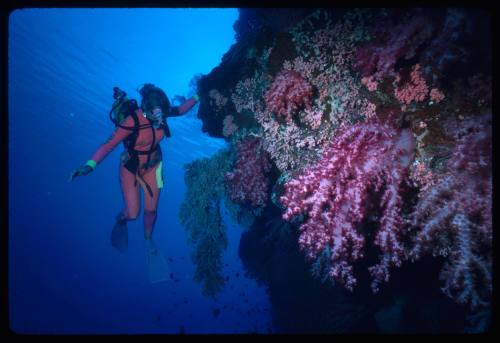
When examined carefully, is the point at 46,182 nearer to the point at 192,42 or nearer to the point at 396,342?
the point at 192,42

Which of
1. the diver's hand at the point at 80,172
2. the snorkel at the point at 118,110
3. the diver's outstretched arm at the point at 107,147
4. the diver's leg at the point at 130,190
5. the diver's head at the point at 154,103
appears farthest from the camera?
the diver's leg at the point at 130,190

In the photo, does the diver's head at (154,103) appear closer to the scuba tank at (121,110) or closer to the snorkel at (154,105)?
the snorkel at (154,105)

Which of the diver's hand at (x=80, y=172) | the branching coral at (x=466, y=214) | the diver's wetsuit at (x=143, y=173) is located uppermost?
the diver's wetsuit at (x=143, y=173)

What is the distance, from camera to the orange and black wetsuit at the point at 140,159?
6582 mm

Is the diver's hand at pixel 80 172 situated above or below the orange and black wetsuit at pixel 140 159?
below

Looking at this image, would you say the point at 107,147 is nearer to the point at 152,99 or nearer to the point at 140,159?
the point at 140,159

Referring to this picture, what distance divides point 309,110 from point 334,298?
478 cm

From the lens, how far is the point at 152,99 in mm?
6316

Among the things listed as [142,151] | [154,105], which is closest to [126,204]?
[142,151]

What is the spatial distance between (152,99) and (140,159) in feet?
5.50

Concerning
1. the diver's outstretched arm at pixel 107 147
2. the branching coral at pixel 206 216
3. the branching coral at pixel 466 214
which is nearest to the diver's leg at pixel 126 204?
the diver's outstretched arm at pixel 107 147

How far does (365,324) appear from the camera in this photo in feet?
20.2

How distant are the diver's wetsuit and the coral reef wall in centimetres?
358

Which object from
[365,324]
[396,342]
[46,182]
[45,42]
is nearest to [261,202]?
[396,342]
